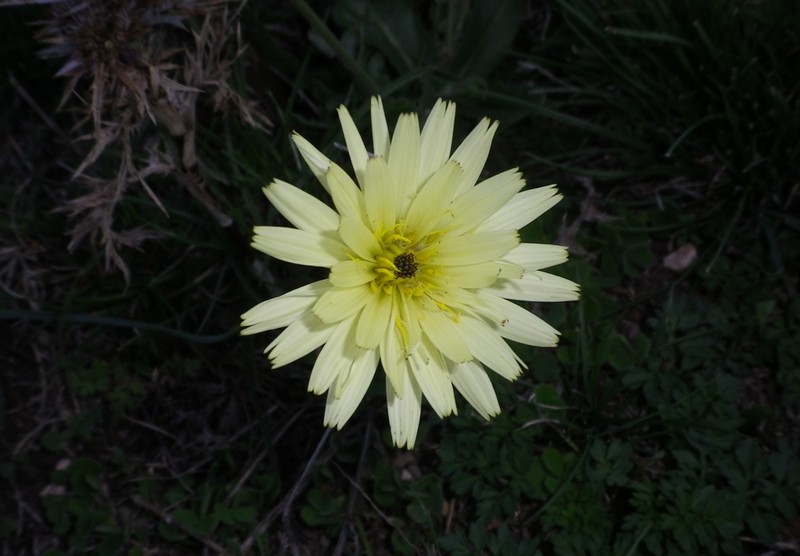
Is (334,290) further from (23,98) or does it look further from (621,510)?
(23,98)

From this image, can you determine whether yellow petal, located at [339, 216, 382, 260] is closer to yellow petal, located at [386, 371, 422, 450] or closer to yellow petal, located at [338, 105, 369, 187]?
yellow petal, located at [338, 105, 369, 187]

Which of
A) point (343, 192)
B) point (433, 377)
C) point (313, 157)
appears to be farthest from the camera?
point (433, 377)

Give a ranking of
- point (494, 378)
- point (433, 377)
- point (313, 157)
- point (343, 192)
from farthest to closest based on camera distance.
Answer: point (494, 378) < point (433, 377) < point (313, 157) < point (343, 192)

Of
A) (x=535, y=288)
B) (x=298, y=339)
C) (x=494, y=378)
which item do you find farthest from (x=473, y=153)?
(x=494, y=378)

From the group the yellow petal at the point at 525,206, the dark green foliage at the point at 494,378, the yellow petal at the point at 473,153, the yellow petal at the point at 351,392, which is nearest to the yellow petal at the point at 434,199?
the yellow petal at the point at 473,153

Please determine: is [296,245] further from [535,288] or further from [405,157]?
[535,288]

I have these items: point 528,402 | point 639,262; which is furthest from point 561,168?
point 528,402

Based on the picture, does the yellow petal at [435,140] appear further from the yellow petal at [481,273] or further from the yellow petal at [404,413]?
the yellow petal at [404,413]

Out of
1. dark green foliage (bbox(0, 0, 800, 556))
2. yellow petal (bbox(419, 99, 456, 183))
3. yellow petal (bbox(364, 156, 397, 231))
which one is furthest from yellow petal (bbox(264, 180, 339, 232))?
dark green foliage (bbox(0, 0, 800, 556))
